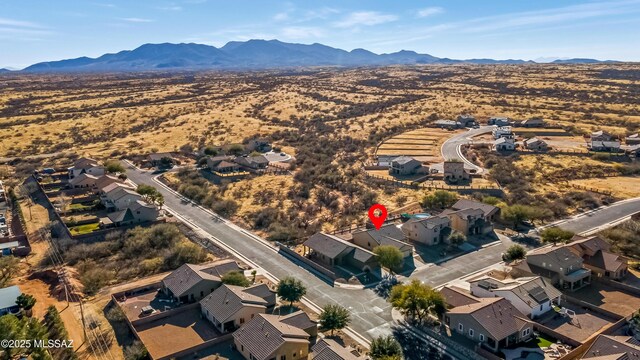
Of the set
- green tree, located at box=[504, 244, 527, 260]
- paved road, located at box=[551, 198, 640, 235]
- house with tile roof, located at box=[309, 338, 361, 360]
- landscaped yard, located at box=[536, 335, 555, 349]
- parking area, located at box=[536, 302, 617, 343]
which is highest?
house with tile roof, located at box=[309, 338, 361, 360]

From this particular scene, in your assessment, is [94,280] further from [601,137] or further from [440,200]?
[601,137]

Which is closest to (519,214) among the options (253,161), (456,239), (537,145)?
(456,239)

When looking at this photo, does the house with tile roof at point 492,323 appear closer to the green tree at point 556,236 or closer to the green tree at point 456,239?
the green tree at point 456,239

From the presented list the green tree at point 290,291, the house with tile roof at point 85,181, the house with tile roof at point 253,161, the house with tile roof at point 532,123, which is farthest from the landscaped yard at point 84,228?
the house with tile roof at point 532,123

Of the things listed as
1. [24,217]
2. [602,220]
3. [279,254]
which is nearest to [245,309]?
[279,254]

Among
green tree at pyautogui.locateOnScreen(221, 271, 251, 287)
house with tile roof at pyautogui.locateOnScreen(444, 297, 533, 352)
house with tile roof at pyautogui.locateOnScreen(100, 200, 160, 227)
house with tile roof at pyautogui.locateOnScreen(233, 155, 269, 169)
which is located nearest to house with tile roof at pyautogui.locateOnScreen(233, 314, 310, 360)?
green tree at pyautogui.locateOnScreen(221, 271, 251, 287)

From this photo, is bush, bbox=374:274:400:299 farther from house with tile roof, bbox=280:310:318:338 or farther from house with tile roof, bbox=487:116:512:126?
house with tile roof, bbox=487:116:512:126
